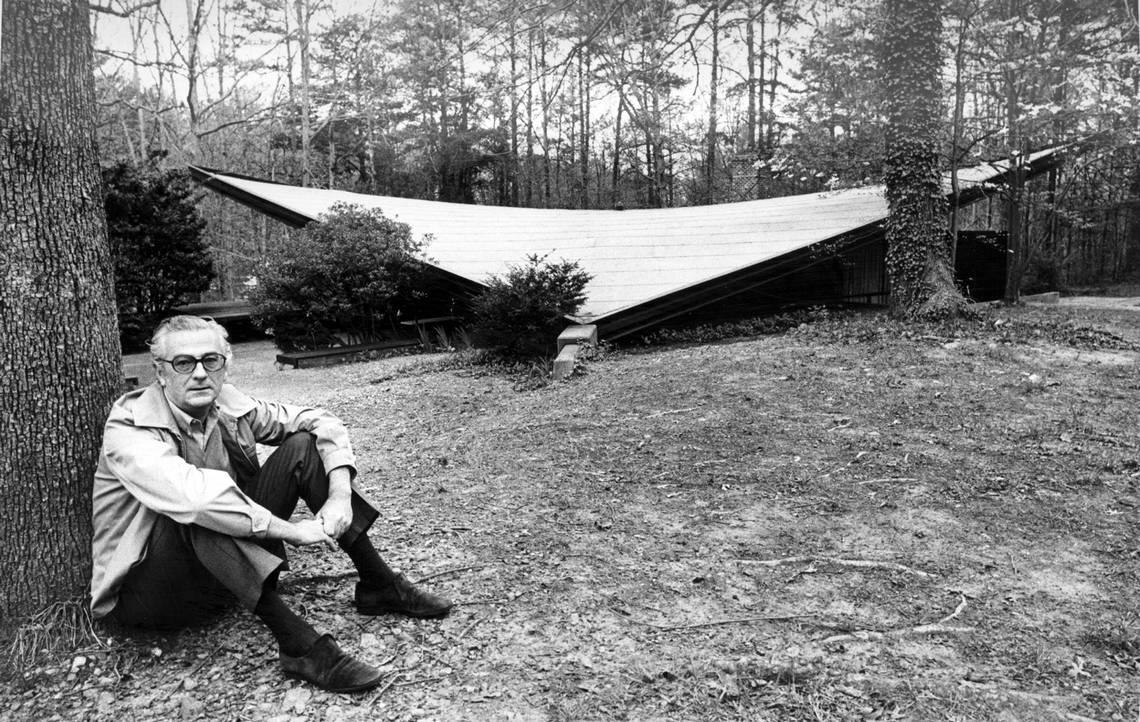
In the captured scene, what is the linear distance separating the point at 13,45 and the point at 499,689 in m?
2.40

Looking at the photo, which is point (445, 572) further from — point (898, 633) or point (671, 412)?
point (671, 412)

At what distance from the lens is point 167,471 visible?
210 centimetres

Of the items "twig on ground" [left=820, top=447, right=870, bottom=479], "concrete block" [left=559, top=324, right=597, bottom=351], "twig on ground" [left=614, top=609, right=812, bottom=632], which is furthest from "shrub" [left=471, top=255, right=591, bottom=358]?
"twig on ground" [left=614, top=609, right=812, bottom=632]

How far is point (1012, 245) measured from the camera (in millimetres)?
12469

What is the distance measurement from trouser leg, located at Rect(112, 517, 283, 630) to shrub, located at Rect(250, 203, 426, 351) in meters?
7.98

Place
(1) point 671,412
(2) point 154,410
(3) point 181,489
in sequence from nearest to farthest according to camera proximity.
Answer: (3) point 181,489 → (2) point 154,410 → (1) point 671,412

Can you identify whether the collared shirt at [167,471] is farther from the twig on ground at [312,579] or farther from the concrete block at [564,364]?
the concrete block at [564,364]

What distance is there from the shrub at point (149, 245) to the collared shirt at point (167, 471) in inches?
410

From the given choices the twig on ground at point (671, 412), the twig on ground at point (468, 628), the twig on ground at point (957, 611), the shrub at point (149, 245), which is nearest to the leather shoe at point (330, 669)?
the twig on ground at point (468, 628)

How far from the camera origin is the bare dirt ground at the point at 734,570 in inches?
85.1

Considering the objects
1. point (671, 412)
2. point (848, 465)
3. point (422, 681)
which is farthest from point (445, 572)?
point (671, 412)

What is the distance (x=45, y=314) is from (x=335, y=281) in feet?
26.1

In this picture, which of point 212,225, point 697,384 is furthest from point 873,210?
point 212,225

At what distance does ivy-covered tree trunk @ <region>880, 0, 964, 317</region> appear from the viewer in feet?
27.2
